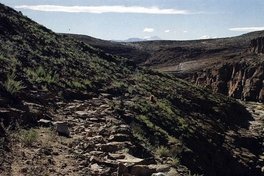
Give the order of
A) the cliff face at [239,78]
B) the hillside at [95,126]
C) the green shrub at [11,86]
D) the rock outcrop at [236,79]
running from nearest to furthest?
the hillside at [95,126] < the green shrub at [11,86] < the rock outcrop at [236,79] < the cliff face at [239,78]

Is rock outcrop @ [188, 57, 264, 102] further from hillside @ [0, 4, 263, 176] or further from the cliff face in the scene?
hillside @ [0, 4, 263, 176]

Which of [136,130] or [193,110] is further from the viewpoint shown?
[193,110]

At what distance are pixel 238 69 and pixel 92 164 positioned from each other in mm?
48333

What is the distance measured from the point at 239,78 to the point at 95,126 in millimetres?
43488

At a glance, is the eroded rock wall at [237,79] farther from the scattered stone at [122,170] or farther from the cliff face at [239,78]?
the scattered stone at [122,170]

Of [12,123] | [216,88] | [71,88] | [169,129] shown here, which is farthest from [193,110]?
[216,88]

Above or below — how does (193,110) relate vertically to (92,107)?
below

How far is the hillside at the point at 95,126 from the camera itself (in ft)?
23.5

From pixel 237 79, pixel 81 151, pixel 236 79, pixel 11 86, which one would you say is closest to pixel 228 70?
pixel 236 79

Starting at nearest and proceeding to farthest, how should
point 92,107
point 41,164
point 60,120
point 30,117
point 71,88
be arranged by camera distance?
point 41,164 → point 30,117 → point 60,120 → point 92,107 → point 71,88

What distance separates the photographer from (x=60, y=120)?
977cm


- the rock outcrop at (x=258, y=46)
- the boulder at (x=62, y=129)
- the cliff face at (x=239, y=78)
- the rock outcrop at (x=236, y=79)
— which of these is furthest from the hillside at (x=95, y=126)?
the rock outcrop at (x=258, y=46)

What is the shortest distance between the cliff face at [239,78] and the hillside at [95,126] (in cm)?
2301

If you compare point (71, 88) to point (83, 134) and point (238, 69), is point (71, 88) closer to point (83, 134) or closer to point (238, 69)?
point (83, 134)
